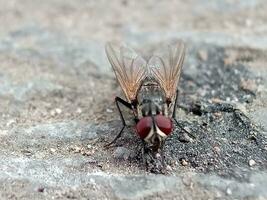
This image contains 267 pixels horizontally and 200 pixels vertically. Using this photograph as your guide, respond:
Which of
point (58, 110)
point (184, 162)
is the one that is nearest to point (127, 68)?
point (58, 110)

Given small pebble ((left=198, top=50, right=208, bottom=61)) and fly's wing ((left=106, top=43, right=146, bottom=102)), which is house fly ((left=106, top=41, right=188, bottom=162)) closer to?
fly's wing ((left=106, top=43, right=146, bottom=102))

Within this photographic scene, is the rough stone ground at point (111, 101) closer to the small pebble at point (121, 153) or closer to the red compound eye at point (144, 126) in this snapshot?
the small pebble at point (121, 153)

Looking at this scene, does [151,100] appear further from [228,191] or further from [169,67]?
[228,191]

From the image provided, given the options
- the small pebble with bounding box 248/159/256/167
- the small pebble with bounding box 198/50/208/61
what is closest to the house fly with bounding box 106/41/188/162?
the small pebble with bounding box 198/50/208/61

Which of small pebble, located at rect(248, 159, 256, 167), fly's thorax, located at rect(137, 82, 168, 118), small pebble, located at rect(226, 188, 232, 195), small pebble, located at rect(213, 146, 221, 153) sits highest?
fly's thorax, located at rect(137, 82, 168, 118)

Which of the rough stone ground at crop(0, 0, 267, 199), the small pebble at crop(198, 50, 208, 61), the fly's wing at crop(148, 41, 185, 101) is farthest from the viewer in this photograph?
the small pebble at crop(198, 50, 208, 61)

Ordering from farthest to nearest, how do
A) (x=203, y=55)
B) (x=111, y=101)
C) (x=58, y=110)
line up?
(x=203, y=55) < (x=111, y=101) < (x=58, y=110)

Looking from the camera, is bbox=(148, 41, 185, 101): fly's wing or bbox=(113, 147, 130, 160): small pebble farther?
bbox=(148, 41, 185, 101): fly's wing
